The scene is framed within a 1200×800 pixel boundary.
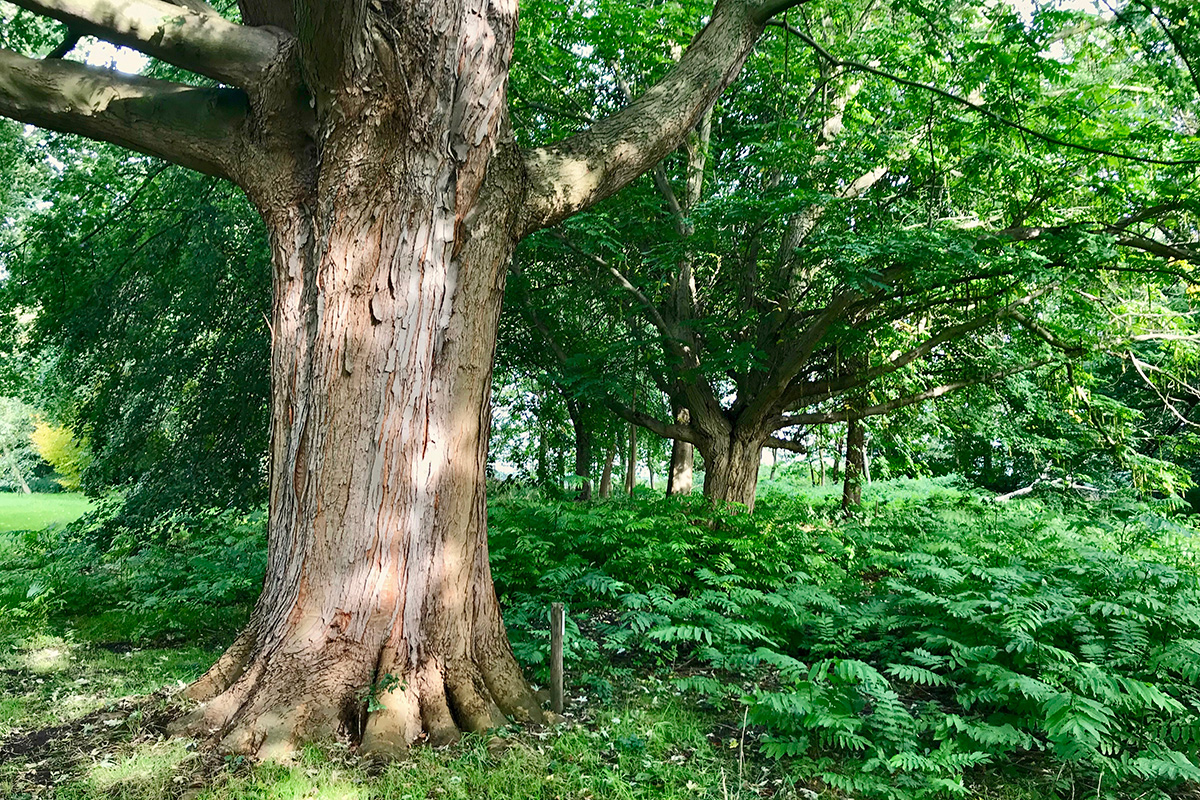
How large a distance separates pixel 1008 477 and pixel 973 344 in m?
12.0

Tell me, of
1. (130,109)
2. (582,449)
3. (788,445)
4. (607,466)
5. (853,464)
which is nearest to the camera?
(130,109)

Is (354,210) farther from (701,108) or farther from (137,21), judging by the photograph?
(701,108)

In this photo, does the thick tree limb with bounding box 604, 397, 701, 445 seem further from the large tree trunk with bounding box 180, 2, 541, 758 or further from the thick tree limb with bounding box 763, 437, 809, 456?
the large tree trunk with bounding box 180, 2, 541, 758

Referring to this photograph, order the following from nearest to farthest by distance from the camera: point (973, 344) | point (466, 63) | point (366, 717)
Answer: point (366, 717) < point (466, 63) < point (973, 344)

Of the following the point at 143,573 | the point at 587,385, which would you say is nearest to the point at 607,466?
Result: the point at 587,385

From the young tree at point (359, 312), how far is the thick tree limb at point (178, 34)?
A: 11 millimetres

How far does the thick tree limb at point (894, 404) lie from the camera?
404 inches

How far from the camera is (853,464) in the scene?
12.2 m

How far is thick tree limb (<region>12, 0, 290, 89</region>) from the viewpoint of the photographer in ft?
13.4

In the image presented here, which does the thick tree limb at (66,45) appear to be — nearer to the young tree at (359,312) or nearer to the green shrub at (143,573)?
the young tree at (359,312)

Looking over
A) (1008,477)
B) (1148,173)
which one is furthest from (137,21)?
(1008,477)

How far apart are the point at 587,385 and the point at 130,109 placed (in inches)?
240

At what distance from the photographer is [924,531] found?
912cm

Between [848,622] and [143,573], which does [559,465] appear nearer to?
[143,573]
